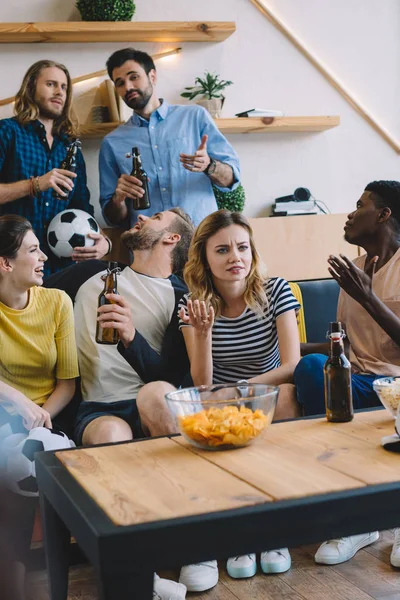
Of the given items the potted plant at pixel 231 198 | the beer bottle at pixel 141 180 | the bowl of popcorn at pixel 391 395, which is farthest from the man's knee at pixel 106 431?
the potted plant at pixel 231 198

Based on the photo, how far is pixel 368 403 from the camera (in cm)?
228

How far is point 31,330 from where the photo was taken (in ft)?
7.87

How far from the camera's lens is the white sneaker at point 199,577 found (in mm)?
1985

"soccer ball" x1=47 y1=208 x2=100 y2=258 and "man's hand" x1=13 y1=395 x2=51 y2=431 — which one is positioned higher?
"soccer ball" x1=47 y1=208 x2=100 y2=258

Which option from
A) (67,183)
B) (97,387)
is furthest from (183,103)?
(97,387)

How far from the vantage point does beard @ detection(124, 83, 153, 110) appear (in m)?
3.49

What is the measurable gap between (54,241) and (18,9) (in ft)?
4.71

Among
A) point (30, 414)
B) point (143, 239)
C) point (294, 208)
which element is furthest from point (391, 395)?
point (294, 208)

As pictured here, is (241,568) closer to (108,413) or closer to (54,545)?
(108,413)

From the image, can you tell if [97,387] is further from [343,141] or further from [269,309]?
[343,141]

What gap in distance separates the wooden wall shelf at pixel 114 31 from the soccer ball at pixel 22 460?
93.5 inches

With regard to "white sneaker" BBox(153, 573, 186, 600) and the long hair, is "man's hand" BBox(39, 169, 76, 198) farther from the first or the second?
"white sneaker" BBox(153, 573, 186, 600)

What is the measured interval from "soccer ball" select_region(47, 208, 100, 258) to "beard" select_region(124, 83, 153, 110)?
2.09 ft

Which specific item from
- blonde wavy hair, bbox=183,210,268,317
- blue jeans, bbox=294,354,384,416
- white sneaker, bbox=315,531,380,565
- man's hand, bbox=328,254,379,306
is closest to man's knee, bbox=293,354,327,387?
blue jeans, bbox=294,354,384,416
